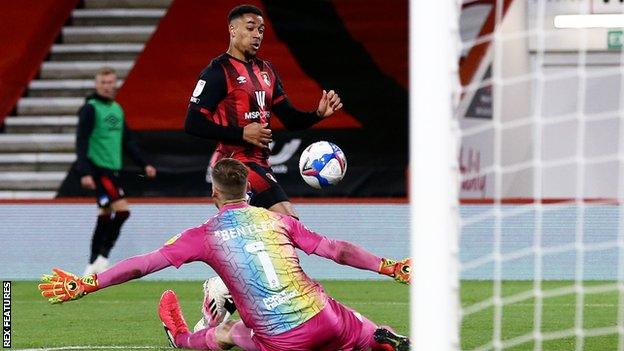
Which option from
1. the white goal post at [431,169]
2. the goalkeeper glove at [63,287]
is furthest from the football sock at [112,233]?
the white goal post at [431,169]

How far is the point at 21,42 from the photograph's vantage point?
14227 mm

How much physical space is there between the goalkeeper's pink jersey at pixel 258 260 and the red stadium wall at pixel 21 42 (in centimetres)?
876

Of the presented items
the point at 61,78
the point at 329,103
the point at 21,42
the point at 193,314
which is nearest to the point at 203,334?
the point at 329,103

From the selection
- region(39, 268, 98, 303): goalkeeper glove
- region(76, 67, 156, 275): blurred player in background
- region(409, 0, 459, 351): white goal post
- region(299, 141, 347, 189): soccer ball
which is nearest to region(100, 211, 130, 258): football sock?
region(76, 67, 156, 275): blurred player in background

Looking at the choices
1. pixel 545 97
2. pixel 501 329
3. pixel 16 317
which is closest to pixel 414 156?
pixel 501 329

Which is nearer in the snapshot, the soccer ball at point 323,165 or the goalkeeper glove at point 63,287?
the goalkeeper glove at point 63,287

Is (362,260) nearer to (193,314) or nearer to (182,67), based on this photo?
(193,314)

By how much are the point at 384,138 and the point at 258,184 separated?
6.16 metres

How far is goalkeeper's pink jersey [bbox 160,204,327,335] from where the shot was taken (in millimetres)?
5668

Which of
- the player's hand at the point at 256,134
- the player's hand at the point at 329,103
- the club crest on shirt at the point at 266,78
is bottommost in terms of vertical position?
the player's hand at the point at 256,134

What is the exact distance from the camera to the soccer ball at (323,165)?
282 inches

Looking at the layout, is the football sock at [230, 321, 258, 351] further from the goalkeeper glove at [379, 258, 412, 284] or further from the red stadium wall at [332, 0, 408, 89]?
the red stadium wall at [332, 0, 408, 89]

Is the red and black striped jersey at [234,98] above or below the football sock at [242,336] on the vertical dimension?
above

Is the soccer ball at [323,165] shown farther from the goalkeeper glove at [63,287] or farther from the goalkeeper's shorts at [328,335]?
the goalkeeper glove at [63,287]
